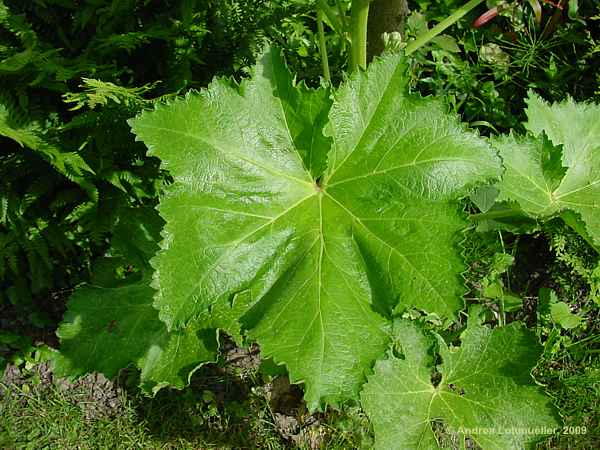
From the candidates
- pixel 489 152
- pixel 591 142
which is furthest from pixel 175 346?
pixel 591 142

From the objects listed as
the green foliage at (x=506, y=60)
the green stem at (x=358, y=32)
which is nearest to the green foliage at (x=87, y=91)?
the green stem at (x=358, y=32)

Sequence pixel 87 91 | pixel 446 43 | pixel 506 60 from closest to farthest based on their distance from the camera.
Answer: pixel 87 91
pixel 446 43
pixel 506 60

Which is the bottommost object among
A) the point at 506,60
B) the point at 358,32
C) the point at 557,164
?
the point at 557,164

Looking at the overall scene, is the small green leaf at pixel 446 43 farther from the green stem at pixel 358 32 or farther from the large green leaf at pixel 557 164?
the green stem at pixel 358 32

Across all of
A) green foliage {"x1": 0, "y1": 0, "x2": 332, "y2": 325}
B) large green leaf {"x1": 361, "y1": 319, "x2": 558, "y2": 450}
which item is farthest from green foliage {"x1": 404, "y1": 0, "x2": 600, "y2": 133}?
large green leaf {"x1": 361, "y1": 319, "x2": 558, "y2": 450}

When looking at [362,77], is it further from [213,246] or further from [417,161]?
[213,246]

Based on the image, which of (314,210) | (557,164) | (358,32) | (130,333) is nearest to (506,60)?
(557,164)

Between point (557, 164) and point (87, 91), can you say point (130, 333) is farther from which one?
point (557, 164)

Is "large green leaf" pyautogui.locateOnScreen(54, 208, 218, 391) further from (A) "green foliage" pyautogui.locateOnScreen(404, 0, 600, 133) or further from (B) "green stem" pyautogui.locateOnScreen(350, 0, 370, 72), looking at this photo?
(A) "green foliage" pyautogui.locateOnScreen(404, 0, 600, 133)
